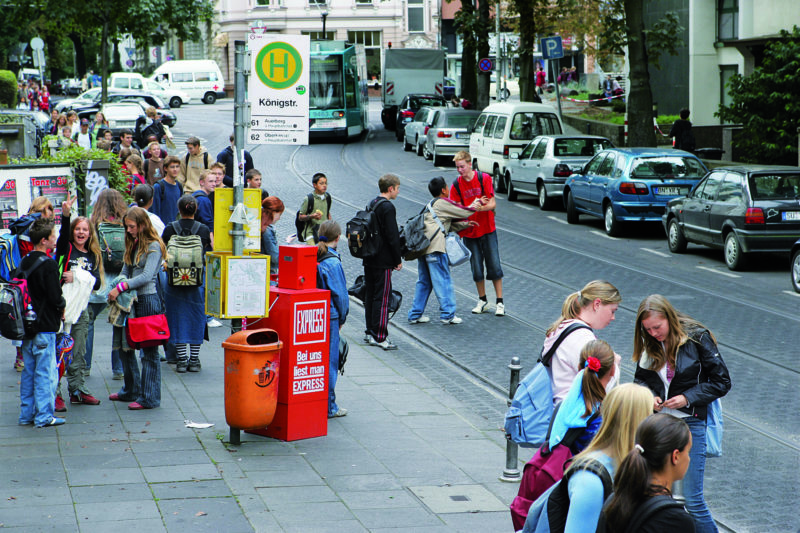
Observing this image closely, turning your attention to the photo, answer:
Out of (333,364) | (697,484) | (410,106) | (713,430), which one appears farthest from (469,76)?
(697,484)

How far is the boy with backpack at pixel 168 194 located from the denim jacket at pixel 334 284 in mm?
4985

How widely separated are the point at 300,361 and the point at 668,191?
13.6 meters

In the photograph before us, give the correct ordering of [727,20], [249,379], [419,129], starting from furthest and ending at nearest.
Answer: [419,129] → [727,20] → [249,379]

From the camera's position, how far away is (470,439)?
8461mm

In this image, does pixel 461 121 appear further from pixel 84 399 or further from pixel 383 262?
pixel 84 399

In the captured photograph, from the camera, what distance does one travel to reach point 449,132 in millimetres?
33719

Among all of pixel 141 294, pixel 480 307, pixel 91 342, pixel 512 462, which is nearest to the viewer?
pixel 512 462

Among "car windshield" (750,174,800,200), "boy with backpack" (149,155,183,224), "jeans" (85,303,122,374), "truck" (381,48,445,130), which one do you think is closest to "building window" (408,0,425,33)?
"truck" (381,48,445,130)

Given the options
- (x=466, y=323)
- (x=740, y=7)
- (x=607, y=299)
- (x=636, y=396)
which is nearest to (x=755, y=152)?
(x=740, y=7)

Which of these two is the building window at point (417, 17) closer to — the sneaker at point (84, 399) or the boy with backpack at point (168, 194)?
the boy with backpack at point (168, 194)

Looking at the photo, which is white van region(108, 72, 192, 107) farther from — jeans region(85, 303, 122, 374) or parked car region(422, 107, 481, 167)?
jeans region(85, 303, 122, 374)

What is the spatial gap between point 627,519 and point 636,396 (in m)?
0.57

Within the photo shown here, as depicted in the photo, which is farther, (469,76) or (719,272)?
(469,76)

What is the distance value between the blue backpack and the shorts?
7.50 meters
